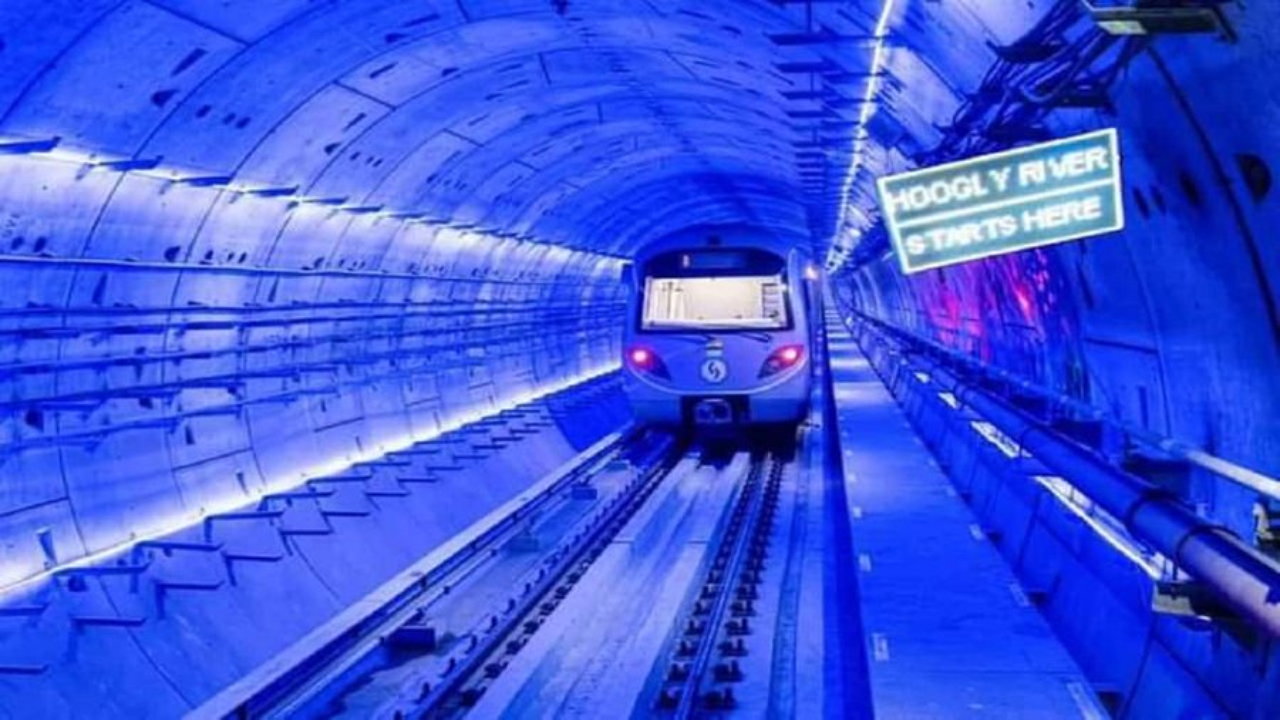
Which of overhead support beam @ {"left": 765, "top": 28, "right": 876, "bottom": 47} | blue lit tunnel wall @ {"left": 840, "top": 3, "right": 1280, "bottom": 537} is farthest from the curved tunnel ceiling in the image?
blue lit tunnel wall @ {"left": 840, "top": 3, "right": 1280, "bottom": 537}

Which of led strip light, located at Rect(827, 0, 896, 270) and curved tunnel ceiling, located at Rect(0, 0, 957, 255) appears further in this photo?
led strip light, located at Rect(827, 0, 896, 270)

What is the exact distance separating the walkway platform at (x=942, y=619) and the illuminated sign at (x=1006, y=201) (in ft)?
7.08

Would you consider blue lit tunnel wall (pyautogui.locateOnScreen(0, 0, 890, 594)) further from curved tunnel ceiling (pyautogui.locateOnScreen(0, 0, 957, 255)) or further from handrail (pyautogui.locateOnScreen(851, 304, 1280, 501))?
handrail (pyautogui.locateOnScreen(851, 304, 1280, 501))

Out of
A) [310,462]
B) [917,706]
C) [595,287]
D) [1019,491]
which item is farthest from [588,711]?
[595,287]

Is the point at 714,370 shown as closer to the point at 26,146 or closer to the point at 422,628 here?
the point at 422,628

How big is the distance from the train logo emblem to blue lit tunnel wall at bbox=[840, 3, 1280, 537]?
4.81 meters

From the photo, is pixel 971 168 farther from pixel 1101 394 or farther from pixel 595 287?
pixel 595 287

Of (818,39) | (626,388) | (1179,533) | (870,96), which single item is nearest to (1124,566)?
(1179,533)

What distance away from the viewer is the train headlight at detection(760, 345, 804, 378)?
15.1 metres

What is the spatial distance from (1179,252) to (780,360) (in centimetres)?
833

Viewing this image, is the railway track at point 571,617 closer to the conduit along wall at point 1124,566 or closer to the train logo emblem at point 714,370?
the train logo emblem at point 714,370

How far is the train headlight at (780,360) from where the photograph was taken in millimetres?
15062

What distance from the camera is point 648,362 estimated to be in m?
15.5

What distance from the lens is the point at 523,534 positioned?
12.0 m
